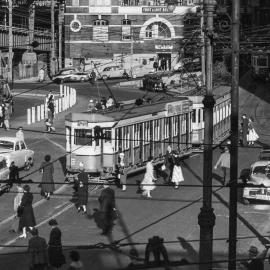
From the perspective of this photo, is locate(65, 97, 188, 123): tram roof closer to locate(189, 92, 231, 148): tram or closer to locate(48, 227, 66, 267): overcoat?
locate(189, 92, 231, 148): tram

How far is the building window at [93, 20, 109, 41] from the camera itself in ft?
258

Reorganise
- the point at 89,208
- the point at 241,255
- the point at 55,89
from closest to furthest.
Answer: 1. the point at 241,255
2. the point at 89,208
3. the point at 55,89

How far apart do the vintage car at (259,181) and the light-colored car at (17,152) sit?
7.71 metres

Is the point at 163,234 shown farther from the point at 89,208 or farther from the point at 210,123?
the point at 210,123

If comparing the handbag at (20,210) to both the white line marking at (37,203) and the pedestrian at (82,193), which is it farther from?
the pedestrian at (82,193)

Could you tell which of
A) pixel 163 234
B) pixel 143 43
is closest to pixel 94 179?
pixel 163 234

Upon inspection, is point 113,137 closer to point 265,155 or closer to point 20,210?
point 265,155

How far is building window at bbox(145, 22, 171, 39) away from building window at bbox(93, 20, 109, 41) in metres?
3.71

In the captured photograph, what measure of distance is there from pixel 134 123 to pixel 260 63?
40040 mm

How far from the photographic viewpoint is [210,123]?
14.3 metres

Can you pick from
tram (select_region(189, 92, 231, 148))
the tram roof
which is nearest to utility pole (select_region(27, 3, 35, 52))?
tram (select_region(189, 92, 231, 148))

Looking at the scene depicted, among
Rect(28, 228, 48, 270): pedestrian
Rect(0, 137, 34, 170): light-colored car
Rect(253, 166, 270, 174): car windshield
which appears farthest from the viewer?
Rect(0, 137, 34, 170): light-colored car

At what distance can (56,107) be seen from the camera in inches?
1715

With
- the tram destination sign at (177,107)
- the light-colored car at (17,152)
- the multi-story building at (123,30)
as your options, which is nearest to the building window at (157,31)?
the multi-story building at (123,30)
